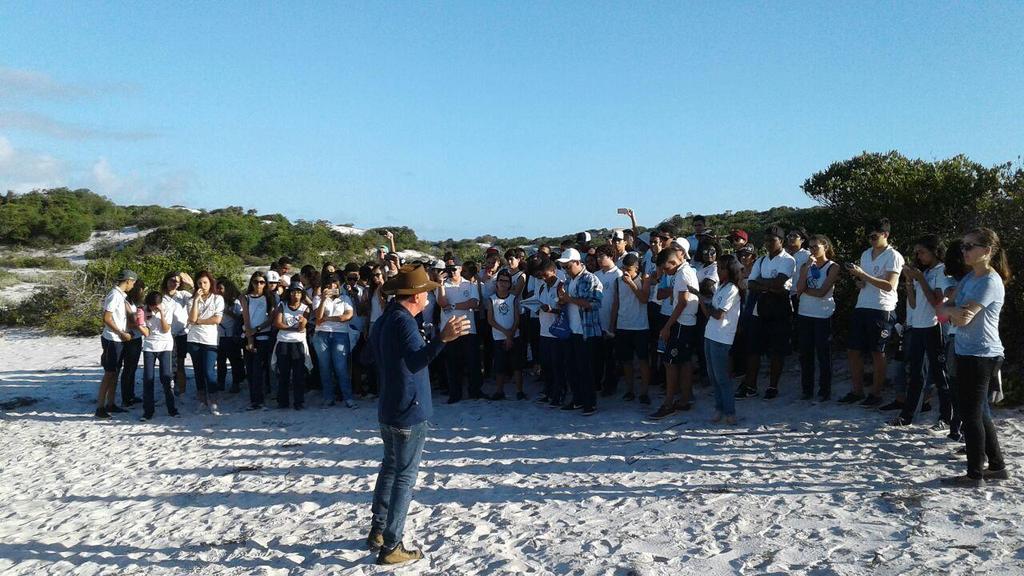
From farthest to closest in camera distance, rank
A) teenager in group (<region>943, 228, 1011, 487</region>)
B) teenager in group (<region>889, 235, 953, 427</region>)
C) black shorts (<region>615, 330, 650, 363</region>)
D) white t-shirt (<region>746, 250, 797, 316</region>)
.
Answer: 1. black shorts (<region>615, 330, 650, 363</region>)
2. white t-shirt (<region>746, 250, 797, 316</region>)
3. teenager in group (<region>889, 235, 953, 427</region>)
4. teenager in group (<region>943, 228, 1011, 487</region>)

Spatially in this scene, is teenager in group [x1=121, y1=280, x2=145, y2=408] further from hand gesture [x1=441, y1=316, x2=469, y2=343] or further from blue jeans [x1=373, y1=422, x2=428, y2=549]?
hand gesture [x1=441, y1=316, x2=469, y2=343]

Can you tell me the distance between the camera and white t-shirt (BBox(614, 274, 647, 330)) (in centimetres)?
881

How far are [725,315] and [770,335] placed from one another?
1.39m

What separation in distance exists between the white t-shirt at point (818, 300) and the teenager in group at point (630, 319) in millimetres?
1885

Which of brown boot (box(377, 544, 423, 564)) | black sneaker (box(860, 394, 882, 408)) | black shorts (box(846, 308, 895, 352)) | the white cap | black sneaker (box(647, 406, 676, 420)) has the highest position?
the white cap

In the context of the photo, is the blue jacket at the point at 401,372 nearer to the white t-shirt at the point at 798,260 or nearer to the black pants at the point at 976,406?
the black pants at the point at 976,406

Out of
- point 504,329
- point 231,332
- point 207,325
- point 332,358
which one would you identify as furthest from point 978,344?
point 231,332

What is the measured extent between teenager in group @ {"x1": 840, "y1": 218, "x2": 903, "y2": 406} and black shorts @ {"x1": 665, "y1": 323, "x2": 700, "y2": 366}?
5.82 ft

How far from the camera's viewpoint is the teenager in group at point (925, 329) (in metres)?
6.61

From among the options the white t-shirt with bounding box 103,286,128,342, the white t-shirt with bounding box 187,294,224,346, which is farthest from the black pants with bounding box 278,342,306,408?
the white t-shirt with bounding box 103,286,128,342

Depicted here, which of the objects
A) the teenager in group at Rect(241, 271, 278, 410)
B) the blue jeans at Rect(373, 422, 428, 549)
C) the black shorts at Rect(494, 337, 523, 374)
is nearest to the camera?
the blue jeans at Rect(373, 422, 428, 549)

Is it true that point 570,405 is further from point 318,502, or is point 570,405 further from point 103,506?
point 103,506

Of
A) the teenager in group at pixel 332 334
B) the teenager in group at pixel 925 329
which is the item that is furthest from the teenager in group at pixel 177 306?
Answer: the teenager in group at pixel 925 329

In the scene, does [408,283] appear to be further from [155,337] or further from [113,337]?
[113,337]
